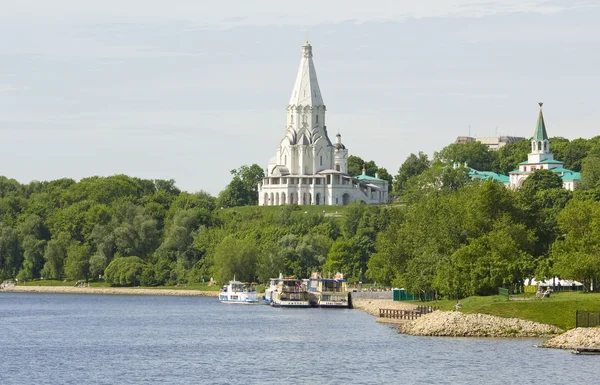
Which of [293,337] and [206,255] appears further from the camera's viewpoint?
[206,255]

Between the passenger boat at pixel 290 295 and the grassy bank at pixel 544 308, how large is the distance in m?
48.0

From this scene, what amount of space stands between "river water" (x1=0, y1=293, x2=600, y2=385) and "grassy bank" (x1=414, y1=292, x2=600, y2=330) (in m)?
3.31

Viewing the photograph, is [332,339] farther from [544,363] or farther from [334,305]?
[334,305]

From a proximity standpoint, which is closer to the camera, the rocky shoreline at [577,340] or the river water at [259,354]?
the river water at [259,354]

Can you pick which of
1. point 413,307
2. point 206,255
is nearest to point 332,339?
point 413,307

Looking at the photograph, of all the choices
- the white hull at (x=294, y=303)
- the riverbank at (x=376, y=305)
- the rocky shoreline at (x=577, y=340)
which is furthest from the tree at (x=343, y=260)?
the rocky shoreline at (x=577, y=340)

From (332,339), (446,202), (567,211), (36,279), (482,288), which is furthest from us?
(36,279)

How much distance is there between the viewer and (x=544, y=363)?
229 feet

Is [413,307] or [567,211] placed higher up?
[567,211]

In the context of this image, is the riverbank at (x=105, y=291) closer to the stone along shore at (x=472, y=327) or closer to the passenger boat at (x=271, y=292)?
the passenger boat at (x=271, y=292)

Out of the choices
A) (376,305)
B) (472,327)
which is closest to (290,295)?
(376,305)

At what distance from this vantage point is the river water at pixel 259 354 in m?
68.3

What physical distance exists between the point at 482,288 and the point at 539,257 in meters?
7.65

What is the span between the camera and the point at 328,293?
134875 millimetres
